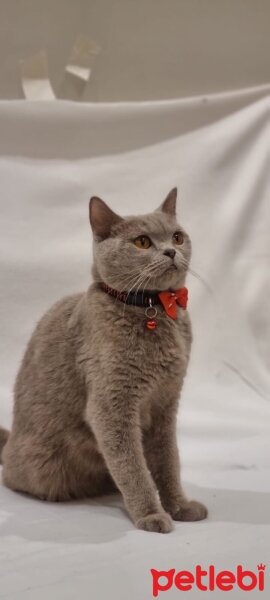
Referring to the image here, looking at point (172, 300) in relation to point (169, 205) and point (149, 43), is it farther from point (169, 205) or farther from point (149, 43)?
point (149, 43)

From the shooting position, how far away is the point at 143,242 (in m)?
1.24

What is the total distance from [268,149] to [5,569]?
4.98 feet

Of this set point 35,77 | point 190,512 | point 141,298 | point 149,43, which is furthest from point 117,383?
point 149,43

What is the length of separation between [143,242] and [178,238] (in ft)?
0.24

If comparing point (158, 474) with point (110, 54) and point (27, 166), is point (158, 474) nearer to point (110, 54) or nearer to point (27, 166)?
point (27, 166)

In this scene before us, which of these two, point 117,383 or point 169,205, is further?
point 169,205

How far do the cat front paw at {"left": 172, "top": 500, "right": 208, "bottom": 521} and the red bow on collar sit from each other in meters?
0.32

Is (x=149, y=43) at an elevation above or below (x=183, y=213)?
above

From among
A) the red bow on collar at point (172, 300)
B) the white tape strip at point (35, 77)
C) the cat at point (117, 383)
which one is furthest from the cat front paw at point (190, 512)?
the white tape strip at point (35, 77)

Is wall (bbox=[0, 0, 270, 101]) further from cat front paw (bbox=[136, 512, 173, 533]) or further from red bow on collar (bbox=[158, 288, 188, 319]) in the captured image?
cat front paw (bbox=[136, 512, 173, 533])

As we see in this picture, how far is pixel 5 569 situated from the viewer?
105cm

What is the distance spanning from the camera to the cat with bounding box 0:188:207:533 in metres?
1.22


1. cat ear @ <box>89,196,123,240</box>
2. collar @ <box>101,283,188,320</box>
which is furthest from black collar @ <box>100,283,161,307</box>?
cat ear @ <box>89,196,123,240</box>

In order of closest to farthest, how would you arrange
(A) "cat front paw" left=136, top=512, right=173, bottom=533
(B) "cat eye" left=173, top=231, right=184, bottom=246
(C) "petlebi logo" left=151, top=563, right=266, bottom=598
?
(C) "petlebi logo" left=151, top=563, right=266, bottom=598, (A) "cat front paw" left=136, top=512, right=173, bottom=533, (B) "cat eye" left=173, top=231, right=184, bottom=246
